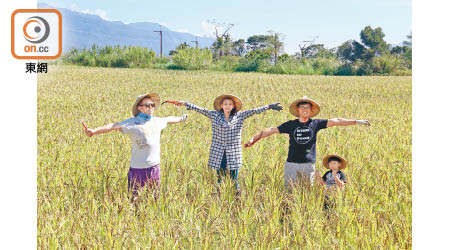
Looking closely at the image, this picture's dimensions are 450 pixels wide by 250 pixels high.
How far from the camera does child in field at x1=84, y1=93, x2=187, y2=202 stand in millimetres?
3516

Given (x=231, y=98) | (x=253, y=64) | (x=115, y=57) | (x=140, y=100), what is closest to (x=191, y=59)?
(x=253, y=64)

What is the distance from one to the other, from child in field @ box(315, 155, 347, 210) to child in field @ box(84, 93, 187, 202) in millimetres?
1496

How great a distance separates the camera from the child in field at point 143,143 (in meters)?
3.52

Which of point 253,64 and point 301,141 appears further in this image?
point 253,64

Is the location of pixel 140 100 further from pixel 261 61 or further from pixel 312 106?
pixel 261 61

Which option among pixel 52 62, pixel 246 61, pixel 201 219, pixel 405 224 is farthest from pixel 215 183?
pixel 52 62

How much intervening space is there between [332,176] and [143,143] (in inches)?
68.6

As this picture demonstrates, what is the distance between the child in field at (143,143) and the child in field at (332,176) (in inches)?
58.9

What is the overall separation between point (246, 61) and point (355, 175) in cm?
3221

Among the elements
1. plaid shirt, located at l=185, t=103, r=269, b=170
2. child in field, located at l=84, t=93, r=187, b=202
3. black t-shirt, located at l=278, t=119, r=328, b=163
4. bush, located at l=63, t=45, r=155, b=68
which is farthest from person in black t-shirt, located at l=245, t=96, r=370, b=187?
bush, located at l=63, t=45, r=155, b=68

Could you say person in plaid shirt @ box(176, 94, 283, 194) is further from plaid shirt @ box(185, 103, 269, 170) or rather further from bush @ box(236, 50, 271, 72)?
bush @ box(236, 50, 271, 72)

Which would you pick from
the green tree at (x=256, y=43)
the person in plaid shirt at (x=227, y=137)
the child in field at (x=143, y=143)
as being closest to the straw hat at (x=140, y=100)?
the child in field at (x=143, y=143)

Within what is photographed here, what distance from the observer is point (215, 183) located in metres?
3.92

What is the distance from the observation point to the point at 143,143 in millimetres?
3525
